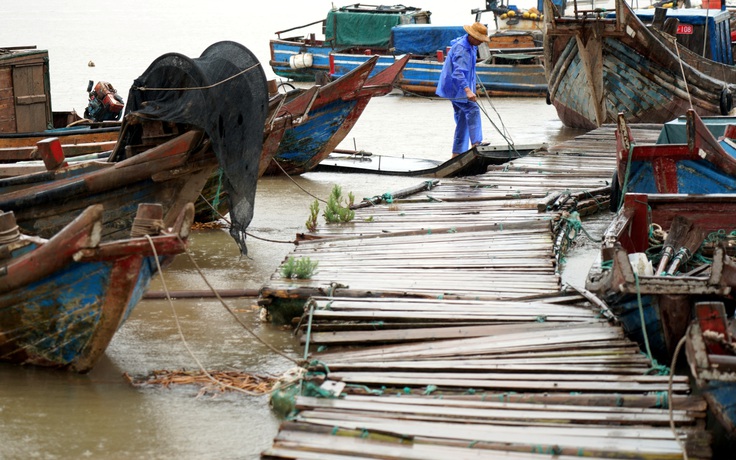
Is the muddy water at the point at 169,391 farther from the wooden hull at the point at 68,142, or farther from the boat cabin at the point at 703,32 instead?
the boat cabin at the point at 703,32

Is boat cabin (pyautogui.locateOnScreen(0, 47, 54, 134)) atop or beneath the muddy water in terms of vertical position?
atop

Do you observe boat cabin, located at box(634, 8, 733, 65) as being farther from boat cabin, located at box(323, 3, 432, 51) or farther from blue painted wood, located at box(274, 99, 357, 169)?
boat cabin, located at box(323, 3, 432, 51)

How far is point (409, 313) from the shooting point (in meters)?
6.00

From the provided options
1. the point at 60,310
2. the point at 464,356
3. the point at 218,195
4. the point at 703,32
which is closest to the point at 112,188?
the point at 218,195

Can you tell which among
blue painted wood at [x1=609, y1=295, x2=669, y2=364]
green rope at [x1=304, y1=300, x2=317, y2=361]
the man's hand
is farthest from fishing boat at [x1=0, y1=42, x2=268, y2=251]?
the man's hand

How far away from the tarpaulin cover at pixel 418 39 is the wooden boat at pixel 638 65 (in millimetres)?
8257

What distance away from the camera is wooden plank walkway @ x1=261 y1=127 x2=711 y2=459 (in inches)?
177

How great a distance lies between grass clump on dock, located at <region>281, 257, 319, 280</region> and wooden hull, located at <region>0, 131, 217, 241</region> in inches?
64.8

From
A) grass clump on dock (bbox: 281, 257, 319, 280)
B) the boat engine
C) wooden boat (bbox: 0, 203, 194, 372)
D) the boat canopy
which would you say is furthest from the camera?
the boat canopy

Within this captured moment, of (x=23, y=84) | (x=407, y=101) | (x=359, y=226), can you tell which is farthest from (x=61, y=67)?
(x=359, y=226)

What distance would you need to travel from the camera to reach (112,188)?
765 cm

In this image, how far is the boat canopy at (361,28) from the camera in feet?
85.9

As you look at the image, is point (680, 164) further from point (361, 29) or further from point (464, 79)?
point (361, 29)

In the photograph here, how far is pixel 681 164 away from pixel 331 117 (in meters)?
5.02
